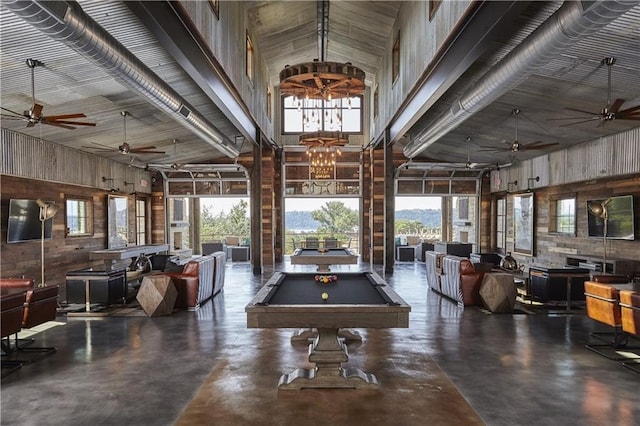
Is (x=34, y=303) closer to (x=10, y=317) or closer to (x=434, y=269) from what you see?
(x=10, y=317)

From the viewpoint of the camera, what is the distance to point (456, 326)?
6.48 m

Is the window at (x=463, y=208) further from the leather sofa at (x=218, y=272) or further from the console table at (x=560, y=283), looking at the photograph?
the leather sofa at (x=218, y=272)

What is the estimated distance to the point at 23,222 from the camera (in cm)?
838

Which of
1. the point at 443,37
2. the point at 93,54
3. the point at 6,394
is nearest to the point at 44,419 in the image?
the point at 6,394

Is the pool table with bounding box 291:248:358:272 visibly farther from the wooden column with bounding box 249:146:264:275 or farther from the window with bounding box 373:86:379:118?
the window with bounding box 373:86:379:118

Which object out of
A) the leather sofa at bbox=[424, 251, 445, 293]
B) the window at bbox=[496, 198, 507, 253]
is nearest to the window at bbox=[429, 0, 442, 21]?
the leather sofa at bbox=[424, 251, 445, 293]

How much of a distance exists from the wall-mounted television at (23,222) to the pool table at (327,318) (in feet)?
21.4

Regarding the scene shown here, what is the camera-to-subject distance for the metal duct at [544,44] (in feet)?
11.1

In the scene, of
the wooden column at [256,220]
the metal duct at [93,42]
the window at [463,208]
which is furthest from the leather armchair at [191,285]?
the window at [463,208]

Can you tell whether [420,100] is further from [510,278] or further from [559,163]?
[559,163]

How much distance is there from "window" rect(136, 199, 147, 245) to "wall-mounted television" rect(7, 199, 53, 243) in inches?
230

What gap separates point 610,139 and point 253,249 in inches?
374

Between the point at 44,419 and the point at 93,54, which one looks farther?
the point at 93,54

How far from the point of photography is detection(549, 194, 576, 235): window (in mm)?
10742
